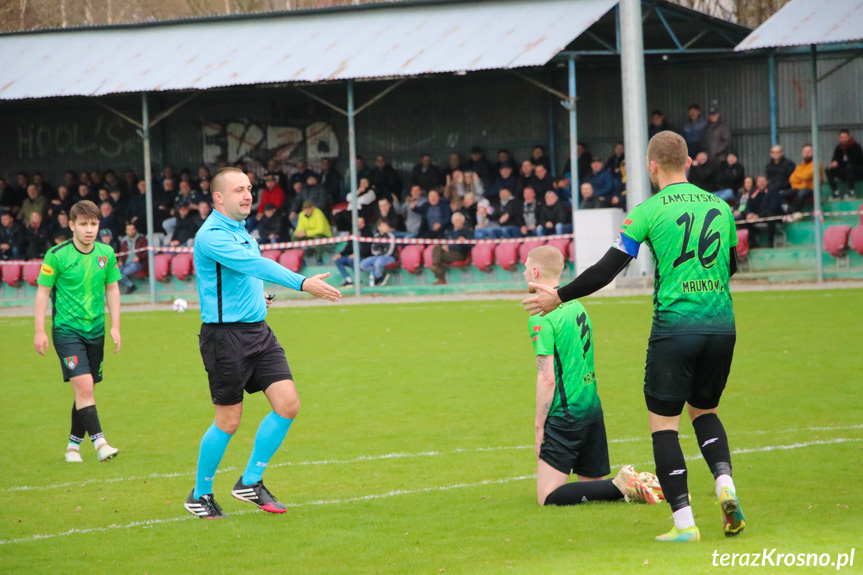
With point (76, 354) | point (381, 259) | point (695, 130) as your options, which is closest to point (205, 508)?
point (76, 354)

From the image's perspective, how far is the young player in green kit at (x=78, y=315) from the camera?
8.76 metres

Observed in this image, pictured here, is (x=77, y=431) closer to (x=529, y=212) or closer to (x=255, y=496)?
(x=255, y=496)

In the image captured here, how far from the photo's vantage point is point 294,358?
1428 cm

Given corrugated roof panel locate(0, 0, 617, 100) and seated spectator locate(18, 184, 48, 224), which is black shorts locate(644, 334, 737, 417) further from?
seated spectator locate(18, 184, 48, 224)

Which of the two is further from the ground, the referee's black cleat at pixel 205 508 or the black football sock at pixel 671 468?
the black football sock at pixel 671 468

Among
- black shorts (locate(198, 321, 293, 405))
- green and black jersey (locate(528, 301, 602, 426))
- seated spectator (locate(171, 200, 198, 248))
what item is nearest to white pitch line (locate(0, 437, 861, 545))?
black shorts (locate(198, 321, 293, 405))

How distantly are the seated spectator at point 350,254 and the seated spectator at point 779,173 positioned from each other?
808cm

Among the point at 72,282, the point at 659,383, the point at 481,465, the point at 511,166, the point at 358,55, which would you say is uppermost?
the point at 358,55

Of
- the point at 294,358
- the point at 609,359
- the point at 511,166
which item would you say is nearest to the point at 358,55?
the point at 511,166

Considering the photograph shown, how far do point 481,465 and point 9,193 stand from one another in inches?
927

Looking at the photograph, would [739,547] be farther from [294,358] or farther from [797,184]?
[797,184]

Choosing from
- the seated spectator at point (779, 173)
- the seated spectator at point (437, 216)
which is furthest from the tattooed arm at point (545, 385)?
the seated spectator at point (437, 216)

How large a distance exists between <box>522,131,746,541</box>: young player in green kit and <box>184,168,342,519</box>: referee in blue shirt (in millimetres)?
1906

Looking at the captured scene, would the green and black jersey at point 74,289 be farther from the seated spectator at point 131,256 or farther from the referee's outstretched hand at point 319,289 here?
the seated spectator at point 131,256
